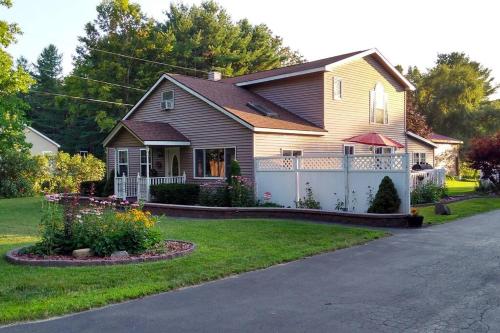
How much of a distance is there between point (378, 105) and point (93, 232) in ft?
63.3

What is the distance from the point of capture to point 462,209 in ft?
55.4

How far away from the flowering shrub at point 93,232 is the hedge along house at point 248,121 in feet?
30.3

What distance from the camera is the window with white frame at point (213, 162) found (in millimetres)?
19547

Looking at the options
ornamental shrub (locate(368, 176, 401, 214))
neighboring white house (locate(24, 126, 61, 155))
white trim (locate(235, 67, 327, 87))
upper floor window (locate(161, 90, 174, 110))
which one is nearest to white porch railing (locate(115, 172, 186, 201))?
upper floor window (locate(161, 90, 174, 110))

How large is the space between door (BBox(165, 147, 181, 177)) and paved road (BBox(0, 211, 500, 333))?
13515mm

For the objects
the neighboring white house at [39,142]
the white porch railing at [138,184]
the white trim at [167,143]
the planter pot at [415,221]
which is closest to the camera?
the planter pot at [415,221]

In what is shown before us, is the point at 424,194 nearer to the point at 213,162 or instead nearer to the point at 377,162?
the point at 377,162

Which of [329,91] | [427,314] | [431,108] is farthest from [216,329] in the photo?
[431,108]

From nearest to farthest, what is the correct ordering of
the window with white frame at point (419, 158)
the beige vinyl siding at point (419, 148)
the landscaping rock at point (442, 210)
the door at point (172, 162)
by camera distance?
the landscaping rock at point (442, 210)
the door at point (172, 162)
the beige vinyl siding at point (419, 148)
the window with white frame at point (419, 158)

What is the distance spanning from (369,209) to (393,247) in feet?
14.1

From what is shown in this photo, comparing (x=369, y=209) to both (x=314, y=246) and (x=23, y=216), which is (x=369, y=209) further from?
(x=23, y=216)

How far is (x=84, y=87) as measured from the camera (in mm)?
44719

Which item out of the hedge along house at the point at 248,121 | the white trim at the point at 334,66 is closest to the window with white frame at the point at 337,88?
the hedge along house at the point at 248,121

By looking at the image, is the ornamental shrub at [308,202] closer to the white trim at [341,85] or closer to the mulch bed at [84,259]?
the white trim at [341,85]
